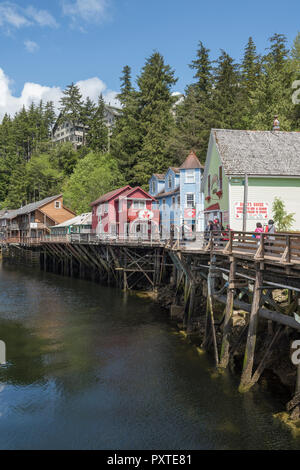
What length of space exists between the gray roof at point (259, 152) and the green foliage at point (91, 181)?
3266 cm

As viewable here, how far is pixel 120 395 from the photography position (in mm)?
12375

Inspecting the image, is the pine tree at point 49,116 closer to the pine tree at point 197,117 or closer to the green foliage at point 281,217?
the pine tree at point 197,117

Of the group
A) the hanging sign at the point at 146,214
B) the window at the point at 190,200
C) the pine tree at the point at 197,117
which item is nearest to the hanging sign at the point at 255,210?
the window at the point at 190,200

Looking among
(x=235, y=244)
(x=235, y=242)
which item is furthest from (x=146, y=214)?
(x=235, y=242)

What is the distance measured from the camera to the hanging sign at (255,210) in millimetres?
23594

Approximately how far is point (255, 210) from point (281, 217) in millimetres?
1865

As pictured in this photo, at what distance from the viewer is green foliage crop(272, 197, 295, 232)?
2211 centimetres

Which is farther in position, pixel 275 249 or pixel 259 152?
pixel 259 152

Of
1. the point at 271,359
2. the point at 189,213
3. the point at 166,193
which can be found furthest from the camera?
the point at 166,193

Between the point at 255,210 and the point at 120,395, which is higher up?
the point at 255,210

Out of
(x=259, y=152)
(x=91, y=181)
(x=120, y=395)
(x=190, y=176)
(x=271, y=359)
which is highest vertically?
(x=91, y=181)

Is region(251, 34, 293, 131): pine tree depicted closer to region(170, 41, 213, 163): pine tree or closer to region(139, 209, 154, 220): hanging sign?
region(170, 41, 213, 163): pine tree

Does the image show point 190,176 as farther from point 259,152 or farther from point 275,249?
point 275,249

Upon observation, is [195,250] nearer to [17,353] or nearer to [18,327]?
[17,353]
